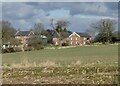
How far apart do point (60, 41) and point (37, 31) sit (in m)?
20.7

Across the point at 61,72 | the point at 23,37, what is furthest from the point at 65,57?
the point at 23,37

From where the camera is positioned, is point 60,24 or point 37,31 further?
point 60,24

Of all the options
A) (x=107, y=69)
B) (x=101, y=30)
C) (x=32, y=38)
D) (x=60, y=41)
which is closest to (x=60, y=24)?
(x=60, y=41)

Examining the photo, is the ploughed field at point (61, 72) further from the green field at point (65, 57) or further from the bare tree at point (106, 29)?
the bare tree at point (106, 29)

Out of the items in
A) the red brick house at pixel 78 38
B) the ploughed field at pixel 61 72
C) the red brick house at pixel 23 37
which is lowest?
the red brick house at pixel 78 38

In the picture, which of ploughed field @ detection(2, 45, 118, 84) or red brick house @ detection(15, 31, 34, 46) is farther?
red brick house @ detection(15, 31, 34, 46)

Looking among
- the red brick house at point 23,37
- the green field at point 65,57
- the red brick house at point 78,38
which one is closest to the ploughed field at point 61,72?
the green field at point 65,57

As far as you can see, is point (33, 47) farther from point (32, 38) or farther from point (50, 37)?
point (50, 37)

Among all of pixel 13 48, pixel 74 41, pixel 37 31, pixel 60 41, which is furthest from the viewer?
pixel 74 41

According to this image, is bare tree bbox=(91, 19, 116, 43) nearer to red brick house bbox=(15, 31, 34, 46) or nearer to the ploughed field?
red brick house bbox=(15, 31, 34, 46)

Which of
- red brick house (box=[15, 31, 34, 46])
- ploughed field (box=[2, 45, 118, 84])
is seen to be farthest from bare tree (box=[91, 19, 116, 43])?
ploughed field (box=[2, 45, 118, 84])

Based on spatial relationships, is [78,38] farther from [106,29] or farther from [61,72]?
[61,72]

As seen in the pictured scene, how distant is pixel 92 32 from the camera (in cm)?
10688

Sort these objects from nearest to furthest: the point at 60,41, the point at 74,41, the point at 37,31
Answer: the point at 37,31 → the point at 60,41 → the point at 74,41
